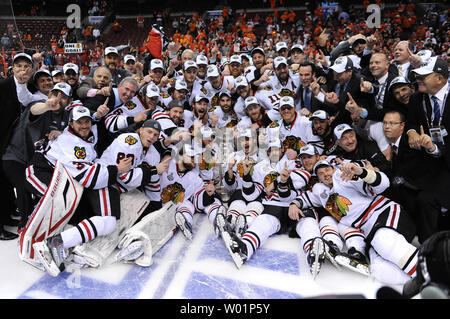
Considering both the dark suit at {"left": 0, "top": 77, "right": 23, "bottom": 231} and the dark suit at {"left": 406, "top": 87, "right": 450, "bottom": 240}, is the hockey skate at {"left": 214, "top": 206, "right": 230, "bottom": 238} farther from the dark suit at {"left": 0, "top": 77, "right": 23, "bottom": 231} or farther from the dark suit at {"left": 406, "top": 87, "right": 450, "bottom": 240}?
the dark suit at {"left": 0, "top": 77, "right": 23, "bottom": 231}

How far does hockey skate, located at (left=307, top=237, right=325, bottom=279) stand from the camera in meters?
2.58

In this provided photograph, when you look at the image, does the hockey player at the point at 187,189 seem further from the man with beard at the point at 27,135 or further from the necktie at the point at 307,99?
the necktie at the point at 307,99

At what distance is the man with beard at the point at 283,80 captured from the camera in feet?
15.0

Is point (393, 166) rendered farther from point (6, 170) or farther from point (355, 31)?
point (355, 31)

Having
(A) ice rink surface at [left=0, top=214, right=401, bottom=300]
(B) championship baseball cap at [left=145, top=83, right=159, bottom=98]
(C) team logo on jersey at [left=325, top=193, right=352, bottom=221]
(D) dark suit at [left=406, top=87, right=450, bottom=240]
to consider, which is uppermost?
(B) championship baseball cap at [left=145, top=83, right=159, bottom=98]

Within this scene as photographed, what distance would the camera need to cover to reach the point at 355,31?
15.9 meters

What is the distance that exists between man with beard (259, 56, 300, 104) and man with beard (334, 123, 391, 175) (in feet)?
4.75

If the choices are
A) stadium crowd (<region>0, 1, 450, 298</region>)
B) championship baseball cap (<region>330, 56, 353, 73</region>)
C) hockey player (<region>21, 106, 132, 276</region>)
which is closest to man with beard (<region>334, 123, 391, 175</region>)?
stadium crowd (<region>0, 1, 450, 298</region>)

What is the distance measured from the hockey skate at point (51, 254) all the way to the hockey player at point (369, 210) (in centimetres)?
222

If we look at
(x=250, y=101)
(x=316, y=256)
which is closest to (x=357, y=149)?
(x=316, y=256)

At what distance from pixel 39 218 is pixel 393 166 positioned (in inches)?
127

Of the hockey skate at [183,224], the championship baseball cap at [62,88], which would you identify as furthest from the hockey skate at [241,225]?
the championship baseball cap at [62,88]

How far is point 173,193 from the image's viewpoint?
12.2 feet

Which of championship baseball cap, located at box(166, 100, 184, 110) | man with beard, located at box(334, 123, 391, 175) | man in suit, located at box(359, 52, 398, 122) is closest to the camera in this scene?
man with beard, located at box(334, 123, 391, 175)
